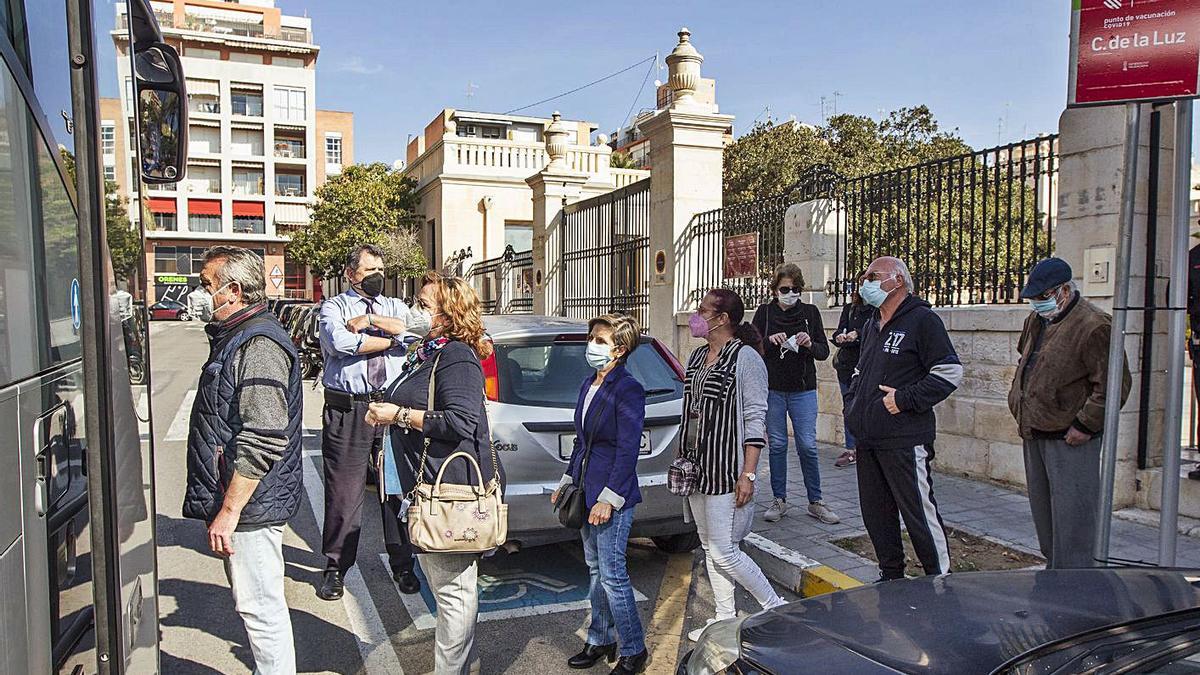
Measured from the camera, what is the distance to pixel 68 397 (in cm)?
204

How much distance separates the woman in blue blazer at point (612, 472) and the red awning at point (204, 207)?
6096cm

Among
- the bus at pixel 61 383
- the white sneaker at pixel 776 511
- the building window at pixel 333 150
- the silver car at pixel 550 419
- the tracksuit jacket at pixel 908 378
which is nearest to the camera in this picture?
the bus at pixel 61 383

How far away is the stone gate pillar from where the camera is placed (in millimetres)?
11227

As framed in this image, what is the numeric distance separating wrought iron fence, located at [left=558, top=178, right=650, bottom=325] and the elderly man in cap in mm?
7747

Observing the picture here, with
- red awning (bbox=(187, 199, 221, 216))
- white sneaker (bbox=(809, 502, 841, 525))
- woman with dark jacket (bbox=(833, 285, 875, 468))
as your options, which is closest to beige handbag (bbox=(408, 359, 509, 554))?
white sneaker (bbox=(809, 502, 841, 525))

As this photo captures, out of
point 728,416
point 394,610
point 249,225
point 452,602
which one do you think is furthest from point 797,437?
point 249,225

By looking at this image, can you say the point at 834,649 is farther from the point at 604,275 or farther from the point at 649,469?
the point at 604,275

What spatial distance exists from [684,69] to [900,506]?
829 cm

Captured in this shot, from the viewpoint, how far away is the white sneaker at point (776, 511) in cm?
638

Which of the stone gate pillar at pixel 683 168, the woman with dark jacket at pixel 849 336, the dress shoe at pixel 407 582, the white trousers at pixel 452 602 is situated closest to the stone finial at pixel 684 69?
the stone gate pillar at pixel 683 168

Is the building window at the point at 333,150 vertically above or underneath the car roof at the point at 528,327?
above

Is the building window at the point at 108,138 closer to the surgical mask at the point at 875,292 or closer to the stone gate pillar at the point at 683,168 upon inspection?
the surgical mask at the point at 875,292

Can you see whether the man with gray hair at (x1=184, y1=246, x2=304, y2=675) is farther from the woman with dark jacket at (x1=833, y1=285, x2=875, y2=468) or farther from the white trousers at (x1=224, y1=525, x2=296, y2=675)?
the woman with dark jacket at (x1=833, y1=285, x2=875, y2=468)

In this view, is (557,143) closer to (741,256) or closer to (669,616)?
(741,256)
